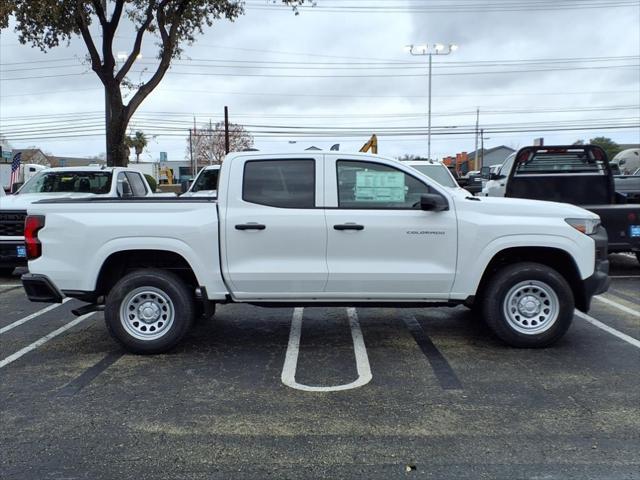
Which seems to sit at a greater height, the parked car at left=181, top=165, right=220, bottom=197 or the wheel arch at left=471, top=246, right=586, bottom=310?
the parked car at left=181, top=165, right=220, bottom=197

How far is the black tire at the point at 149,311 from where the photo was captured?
5.54 metres

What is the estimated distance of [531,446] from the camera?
3.67 meters

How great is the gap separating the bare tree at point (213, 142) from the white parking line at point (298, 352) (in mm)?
61598

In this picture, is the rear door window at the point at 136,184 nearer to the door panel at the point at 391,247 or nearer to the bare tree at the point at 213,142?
the door panel at the point at 391,247

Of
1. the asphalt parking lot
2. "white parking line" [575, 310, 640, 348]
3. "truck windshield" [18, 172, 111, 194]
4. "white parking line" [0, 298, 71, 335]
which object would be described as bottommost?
the asphalt parking lot

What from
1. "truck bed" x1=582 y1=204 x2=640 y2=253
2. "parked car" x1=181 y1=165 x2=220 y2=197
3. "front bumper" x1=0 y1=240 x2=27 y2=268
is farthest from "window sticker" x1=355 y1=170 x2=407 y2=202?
"parked car" x1=181 y1=165 x2=220 y2=197

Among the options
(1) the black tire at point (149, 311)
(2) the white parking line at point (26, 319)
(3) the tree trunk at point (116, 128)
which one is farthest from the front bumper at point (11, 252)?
(3) the tree trunk at point (116, 128)

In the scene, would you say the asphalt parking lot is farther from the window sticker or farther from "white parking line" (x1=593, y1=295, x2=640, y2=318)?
the window sticker

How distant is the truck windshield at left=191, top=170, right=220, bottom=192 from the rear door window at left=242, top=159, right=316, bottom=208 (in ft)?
24.7

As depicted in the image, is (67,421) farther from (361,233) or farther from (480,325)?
(480,325)

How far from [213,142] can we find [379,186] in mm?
66794

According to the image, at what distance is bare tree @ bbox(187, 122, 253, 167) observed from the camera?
67812 mm

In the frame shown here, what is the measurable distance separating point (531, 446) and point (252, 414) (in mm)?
1905

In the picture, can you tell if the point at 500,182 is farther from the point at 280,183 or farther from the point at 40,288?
the point at 40,288
